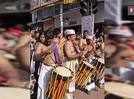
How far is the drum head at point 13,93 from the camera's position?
7.30 m

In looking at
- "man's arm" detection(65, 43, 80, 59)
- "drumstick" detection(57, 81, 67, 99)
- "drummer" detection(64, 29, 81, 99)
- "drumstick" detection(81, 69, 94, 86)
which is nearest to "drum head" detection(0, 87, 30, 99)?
"drumstick" detection(57, 81, 67, 99)

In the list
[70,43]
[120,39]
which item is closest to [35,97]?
[70,43]

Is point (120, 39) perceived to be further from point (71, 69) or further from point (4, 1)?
point (4, 1)

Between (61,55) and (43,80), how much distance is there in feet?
1.51

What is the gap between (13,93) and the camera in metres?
7.32

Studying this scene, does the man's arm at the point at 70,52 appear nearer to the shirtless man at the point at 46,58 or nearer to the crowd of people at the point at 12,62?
the shirtless man at the point at 46,58

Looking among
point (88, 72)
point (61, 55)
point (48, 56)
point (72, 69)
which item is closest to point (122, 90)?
point (88, 72)

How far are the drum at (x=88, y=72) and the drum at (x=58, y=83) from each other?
0.69 ft

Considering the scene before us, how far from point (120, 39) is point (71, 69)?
3.88 ft

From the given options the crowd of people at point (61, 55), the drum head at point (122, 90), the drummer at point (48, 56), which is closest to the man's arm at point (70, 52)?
the crowd of people at point (61, 55)

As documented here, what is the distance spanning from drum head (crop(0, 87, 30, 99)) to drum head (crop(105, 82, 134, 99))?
1586 millimetres

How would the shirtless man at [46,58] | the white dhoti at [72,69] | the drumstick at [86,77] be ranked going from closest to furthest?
the drumstick at [86,77]
the white dhoti at [72,69]
the shirtless man at [46,58]

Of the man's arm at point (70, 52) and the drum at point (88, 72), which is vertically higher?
the man's arm at point (70, 52)

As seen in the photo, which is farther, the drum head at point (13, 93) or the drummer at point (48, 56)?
the drum head at point (13, 93)
